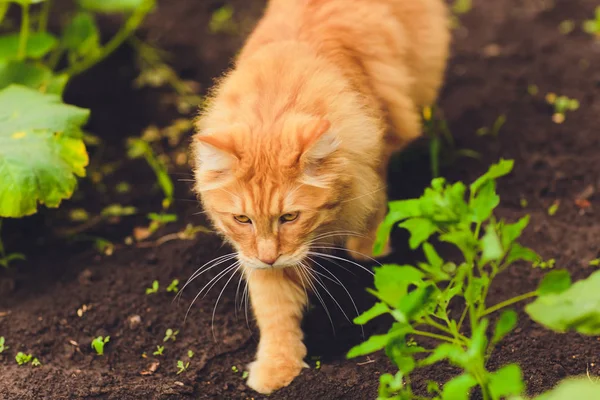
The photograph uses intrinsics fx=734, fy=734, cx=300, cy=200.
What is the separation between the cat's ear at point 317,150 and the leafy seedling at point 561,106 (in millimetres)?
1898

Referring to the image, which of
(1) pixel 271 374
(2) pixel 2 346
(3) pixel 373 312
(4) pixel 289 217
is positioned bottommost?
(2) pixel 2 346

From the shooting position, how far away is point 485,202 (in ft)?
6.34

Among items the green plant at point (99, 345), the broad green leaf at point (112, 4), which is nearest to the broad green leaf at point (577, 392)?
the green plant at point (99, 345)

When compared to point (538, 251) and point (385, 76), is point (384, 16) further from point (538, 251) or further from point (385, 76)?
point (538, 251)

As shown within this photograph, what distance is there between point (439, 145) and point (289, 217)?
1.46m

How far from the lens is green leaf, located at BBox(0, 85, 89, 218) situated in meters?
2.84

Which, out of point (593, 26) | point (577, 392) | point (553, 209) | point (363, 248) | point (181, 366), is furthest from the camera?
point (593, 26)

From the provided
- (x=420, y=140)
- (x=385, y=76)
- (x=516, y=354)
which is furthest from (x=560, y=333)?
(x=420, y=140)

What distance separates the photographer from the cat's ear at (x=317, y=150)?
2.34 m

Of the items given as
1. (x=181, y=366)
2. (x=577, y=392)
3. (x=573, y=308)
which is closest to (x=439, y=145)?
(x=181, y=366)

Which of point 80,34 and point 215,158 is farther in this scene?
point 80,34

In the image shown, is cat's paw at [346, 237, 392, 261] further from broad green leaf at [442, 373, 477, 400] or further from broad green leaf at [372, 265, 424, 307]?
broad green leaf at [442, 373, 477, 400]

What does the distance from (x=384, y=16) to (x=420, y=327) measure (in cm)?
138

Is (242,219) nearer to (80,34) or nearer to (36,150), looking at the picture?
(36,150)
